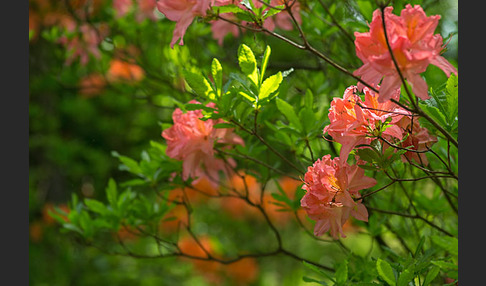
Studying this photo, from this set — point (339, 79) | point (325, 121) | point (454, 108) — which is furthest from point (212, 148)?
point (339, 79)

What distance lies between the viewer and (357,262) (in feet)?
4.29

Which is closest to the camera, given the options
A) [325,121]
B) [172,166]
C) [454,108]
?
[454,108]

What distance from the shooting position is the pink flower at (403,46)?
29.8 inches

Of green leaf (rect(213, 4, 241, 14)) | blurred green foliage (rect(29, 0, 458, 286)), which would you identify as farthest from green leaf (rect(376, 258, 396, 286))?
green leaf (rect(213, 4, 241, 14))

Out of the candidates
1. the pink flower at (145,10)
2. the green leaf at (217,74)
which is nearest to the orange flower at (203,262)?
the pink flower at (145,10)

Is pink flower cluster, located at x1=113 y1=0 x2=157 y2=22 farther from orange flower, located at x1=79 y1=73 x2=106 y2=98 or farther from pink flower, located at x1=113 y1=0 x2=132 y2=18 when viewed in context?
orange flower, located at x1=79 y1=73 x2=106 y2=98

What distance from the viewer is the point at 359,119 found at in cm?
87

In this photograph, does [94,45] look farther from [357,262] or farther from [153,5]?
[357,262]

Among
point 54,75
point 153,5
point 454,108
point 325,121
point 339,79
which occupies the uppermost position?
point 454,108

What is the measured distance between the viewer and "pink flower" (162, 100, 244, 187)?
1.27 m

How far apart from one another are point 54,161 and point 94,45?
1274mm

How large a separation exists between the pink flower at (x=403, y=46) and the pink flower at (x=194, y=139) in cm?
54

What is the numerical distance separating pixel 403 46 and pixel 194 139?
612 millimetres

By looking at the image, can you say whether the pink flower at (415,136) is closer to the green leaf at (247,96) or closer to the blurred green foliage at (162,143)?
the blurred green foliage at (162,143)
